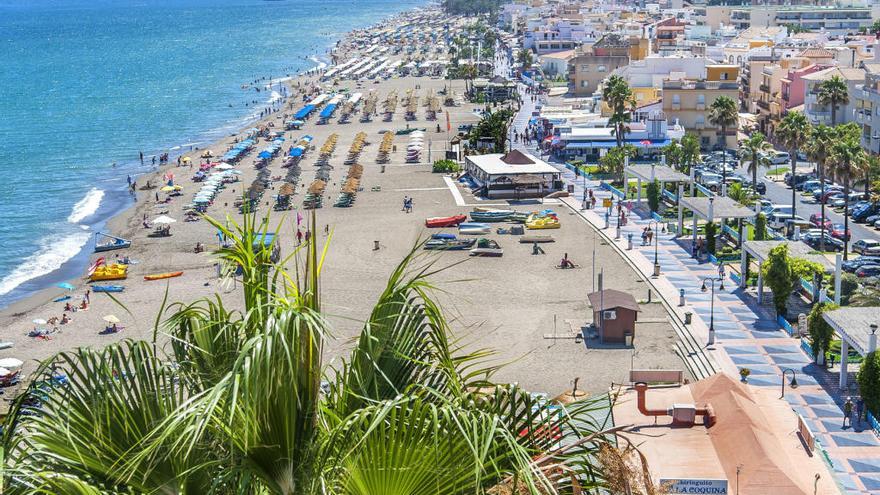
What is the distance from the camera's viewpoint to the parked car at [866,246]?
4716cm

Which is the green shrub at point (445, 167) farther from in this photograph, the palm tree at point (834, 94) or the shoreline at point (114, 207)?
the palm tree at point (834, 94)

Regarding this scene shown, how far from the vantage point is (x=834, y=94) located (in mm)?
67438

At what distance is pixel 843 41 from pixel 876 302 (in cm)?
8475

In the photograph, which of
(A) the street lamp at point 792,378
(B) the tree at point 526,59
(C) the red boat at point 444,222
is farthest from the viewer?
(B) the tree at point 526,59

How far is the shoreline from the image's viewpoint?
160 ft

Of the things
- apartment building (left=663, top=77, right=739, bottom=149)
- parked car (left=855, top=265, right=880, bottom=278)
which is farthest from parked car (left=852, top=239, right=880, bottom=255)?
apartment building (left=663, top=77, right=739, bottom=149)

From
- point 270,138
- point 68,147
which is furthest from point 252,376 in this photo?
point 68,147

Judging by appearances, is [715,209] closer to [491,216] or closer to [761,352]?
[491,216]

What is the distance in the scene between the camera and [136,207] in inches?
2650

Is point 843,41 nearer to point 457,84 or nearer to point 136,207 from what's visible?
point 457,84

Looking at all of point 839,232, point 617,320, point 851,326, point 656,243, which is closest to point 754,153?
point 839,232

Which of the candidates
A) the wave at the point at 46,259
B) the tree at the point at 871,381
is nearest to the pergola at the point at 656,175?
the tree at the point at 871,381

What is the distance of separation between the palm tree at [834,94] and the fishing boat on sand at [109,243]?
43.9 meters

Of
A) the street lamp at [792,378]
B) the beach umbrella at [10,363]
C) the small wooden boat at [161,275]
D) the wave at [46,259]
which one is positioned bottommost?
the wave at [46,259]
